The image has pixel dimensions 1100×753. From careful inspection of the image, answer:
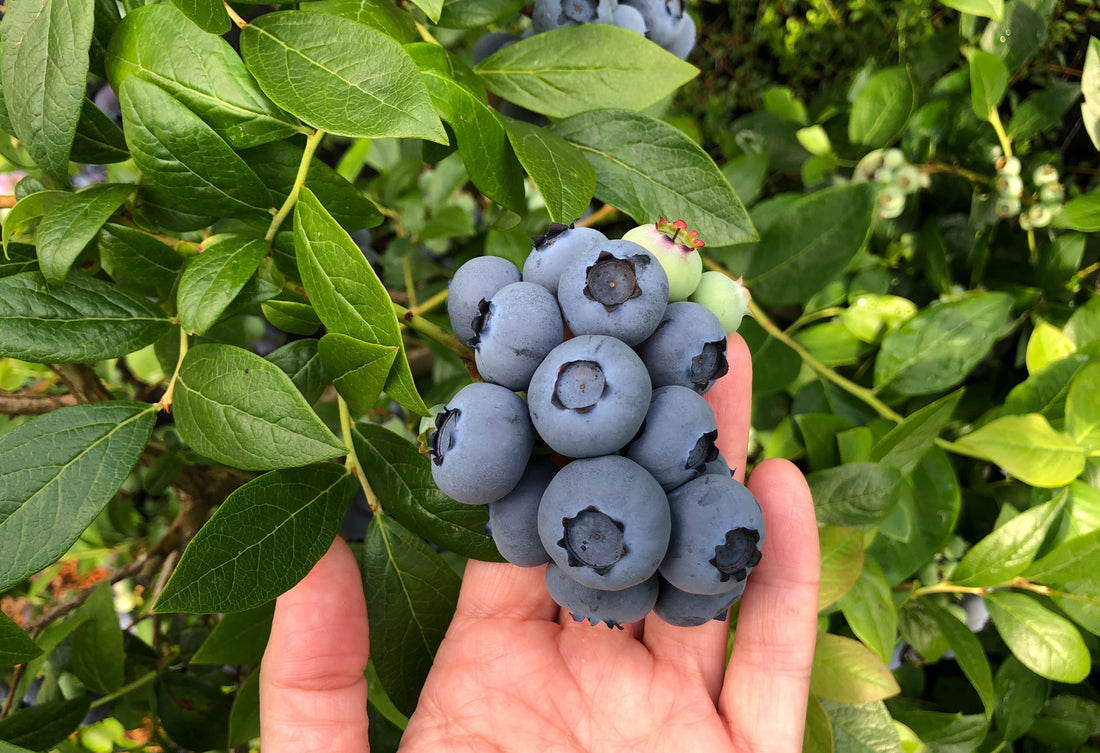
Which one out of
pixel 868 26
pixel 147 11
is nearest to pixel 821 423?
pixel 147 11

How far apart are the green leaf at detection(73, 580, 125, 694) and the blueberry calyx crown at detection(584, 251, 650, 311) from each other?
106cm

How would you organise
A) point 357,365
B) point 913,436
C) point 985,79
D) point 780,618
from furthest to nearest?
point 985,79, point 913,436, point 780,618, point 357,365

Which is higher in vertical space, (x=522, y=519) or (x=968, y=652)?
(x=522, y=519)

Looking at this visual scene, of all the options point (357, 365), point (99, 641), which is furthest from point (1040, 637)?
point (99, 641)

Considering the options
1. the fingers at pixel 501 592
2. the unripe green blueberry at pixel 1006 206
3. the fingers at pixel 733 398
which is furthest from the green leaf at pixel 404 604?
the unripe green blueberry at pixel 1006 206

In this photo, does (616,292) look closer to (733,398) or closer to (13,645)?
(733,398)

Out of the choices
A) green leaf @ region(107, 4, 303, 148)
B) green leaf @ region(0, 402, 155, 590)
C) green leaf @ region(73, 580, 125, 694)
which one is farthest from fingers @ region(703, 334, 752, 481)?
green leaf @ region(73, 580, 125, 694)

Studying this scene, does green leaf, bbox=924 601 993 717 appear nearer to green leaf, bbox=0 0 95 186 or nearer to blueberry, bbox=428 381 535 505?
blueberry, bbox=428 381 535 505

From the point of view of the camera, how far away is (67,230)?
0.72 meters

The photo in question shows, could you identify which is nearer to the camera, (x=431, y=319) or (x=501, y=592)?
(x=501, y=592)

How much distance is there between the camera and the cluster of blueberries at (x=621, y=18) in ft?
3.49

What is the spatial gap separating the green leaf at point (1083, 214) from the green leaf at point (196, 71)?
58.9 inches

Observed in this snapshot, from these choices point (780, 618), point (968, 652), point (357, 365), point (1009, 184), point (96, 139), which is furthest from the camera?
point (1009, 184)

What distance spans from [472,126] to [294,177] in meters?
0.23
